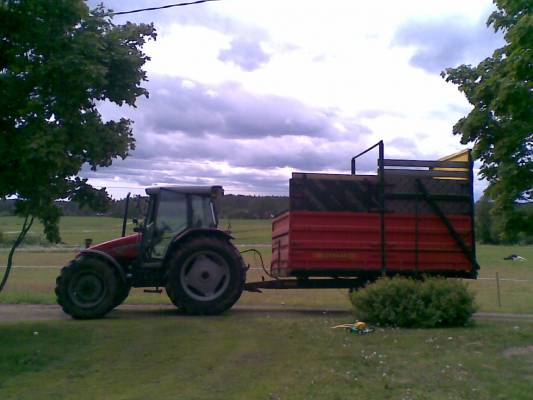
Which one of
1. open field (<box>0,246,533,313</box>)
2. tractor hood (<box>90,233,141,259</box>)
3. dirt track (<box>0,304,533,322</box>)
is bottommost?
dirt track (<box>0,304,533,322</box>)

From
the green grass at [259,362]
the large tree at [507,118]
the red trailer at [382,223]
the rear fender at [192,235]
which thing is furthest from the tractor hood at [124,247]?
the large tree at [507,118]

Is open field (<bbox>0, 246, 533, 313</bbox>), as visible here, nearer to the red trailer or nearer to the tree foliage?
the red trailer

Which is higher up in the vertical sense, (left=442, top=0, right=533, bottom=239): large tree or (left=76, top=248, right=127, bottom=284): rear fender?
(left=442, top=0, right=533, bottom=239): large tree

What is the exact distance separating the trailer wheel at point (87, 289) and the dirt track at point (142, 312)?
0.54 m

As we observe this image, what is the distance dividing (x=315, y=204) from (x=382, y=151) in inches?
72.2

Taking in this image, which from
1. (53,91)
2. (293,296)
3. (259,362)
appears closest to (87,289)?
(53,91)

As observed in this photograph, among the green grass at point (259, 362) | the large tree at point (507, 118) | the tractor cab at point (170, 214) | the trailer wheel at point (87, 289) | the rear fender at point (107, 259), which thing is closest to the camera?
the green grass at point (259, 362)

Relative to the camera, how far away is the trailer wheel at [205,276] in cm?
1571

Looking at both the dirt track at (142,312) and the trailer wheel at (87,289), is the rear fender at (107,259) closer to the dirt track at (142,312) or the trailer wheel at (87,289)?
the trailer wheel at (87,289)

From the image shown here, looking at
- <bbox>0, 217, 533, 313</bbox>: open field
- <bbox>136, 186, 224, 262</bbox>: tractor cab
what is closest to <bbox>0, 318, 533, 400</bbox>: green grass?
<bbox>136, 186, 224, 262</bbox>: tractor cab

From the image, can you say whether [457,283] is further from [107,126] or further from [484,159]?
[107,126]

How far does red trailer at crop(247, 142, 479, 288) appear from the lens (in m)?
15.9

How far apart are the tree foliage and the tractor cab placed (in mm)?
3701

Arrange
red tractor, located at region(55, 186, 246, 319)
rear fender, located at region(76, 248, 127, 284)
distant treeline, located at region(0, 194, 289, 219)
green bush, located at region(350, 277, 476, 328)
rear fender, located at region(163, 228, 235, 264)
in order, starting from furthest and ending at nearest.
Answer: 1. rear fender, located at region(163, 228, 235, 264)
2. rear fender, located at region(76, 248, 127, 284)
3. red tractor, located at region(55, 186, 246, 319)
4. green bush, located at region(350, 277, 476, 328)
5. distant treeline, located at region(0, 194, 289, 219)
